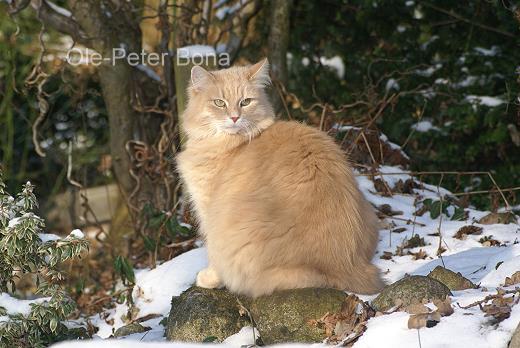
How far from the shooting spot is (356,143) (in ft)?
19.0

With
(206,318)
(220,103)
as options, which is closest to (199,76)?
(220,103)

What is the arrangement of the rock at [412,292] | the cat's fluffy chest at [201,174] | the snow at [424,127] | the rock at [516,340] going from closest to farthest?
the rock at [516,340]
the rock at [412,292]
the cat's fluffy chest at [201,174]
the snow at [424,127]

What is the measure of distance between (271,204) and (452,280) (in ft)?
3.31

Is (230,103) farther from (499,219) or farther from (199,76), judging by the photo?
(499,219)

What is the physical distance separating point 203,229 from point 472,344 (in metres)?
1.81

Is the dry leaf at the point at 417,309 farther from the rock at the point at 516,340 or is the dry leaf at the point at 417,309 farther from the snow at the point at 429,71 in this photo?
the snow at the point at 429,71

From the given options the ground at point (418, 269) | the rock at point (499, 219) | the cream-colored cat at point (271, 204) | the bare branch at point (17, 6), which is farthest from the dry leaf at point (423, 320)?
the bare branch at point (17, 6)

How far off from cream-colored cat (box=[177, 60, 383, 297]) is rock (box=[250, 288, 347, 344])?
0.08m

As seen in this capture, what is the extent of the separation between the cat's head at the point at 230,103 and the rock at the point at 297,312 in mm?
1144

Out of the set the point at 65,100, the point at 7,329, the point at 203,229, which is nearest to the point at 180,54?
the point at 203,229

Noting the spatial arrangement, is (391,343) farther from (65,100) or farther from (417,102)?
(65,100)

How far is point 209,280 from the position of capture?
3914mm

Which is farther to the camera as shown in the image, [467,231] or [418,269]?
[467,231]

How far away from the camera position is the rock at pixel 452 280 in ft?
11.6
